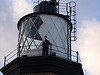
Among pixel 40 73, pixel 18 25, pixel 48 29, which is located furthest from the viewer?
pixel 18 25

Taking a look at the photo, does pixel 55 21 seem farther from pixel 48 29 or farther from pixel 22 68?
pixel 22 68

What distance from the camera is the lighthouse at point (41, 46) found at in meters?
19.0

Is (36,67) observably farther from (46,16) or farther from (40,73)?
(46,16)

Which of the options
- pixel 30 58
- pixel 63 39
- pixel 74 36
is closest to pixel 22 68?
pixel 30 58

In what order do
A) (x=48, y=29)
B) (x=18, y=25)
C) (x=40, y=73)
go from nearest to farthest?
(x=40, y=73), (x=48, y=29), (x=18, y=25)

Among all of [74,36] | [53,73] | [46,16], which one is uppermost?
[46,16]

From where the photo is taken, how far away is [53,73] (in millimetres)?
18875

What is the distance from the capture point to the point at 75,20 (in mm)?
22875

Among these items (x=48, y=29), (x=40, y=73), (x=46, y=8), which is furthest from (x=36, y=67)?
(x=46, y=8)

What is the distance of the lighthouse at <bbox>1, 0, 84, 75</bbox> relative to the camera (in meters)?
19.0

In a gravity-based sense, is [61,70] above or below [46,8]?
below

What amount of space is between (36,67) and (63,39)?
285cm

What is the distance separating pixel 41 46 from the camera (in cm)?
1988

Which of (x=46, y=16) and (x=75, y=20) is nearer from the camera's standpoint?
(x=46, y=16)
